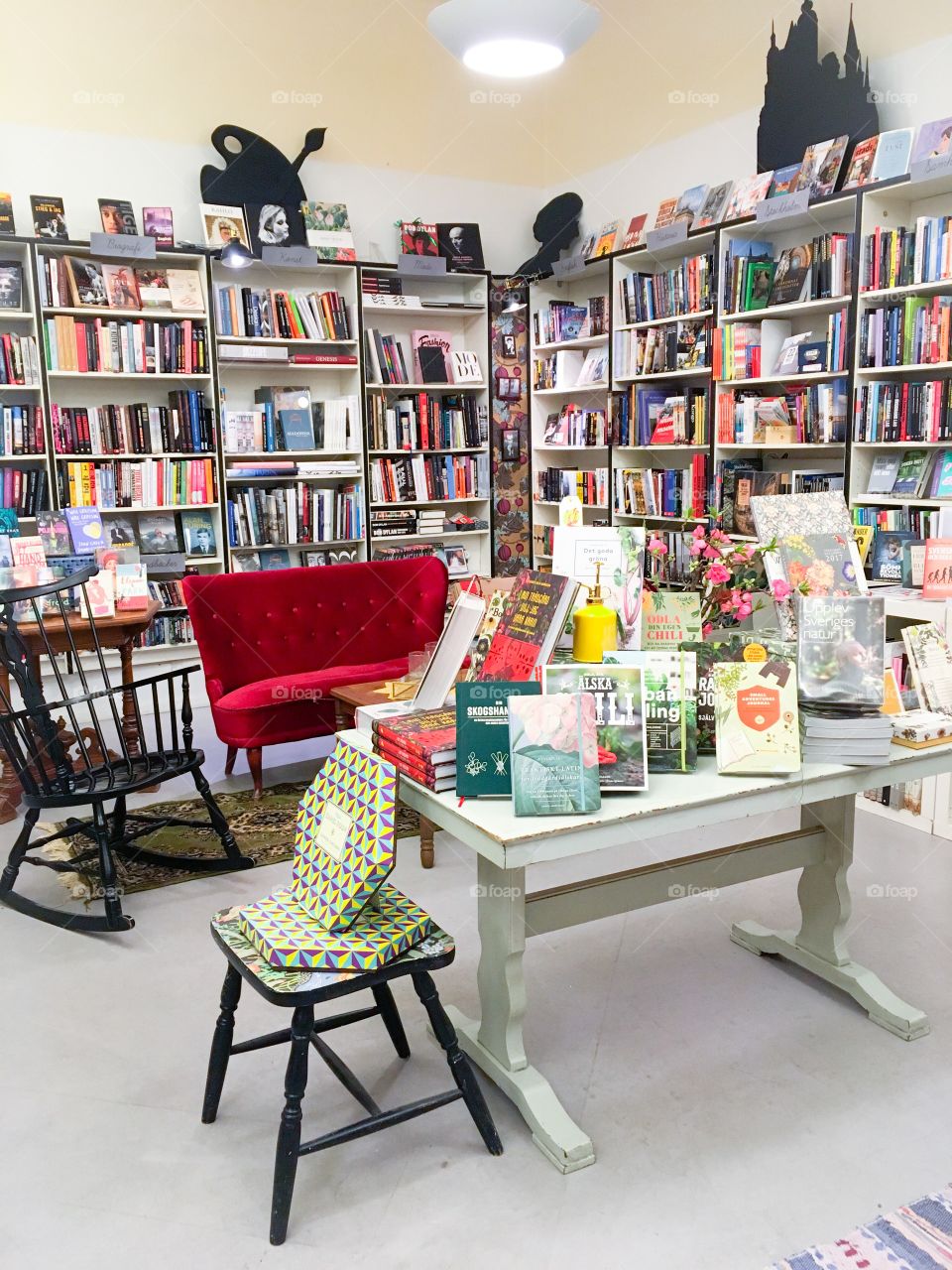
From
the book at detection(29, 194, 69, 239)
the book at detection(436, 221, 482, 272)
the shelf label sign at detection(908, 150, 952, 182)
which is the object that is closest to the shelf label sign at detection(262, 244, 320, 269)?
the book at detection(436, 221, 482, 272)

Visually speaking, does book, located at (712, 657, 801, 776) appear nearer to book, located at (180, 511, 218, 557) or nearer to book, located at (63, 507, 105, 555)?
book, located at (63, 507, 105, 555)

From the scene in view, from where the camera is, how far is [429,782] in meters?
2.09

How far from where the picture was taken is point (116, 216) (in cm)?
560

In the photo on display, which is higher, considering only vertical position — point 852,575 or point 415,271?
point 415,271

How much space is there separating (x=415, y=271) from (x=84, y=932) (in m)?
4.51

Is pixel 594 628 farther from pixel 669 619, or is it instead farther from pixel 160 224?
pixel 160 224

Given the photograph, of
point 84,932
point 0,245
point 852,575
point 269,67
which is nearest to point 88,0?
point 269,67

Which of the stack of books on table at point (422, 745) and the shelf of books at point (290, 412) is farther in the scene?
A: the shelf of books at point (290, 412)

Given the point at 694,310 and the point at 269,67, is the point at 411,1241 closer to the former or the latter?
the point at 694,310

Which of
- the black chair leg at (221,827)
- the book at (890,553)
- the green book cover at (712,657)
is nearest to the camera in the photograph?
the green book cover at (712,657)

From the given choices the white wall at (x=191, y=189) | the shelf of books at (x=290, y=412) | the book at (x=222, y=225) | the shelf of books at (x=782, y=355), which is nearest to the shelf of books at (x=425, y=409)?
the shelf of books at (x=290, y=412)

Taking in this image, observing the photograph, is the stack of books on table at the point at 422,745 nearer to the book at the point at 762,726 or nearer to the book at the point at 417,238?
the book at the point at 762,726

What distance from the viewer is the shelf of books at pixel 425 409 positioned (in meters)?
6.49

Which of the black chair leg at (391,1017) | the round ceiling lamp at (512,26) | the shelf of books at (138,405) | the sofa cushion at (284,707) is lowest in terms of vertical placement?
the black chair leg at (391,1017)
